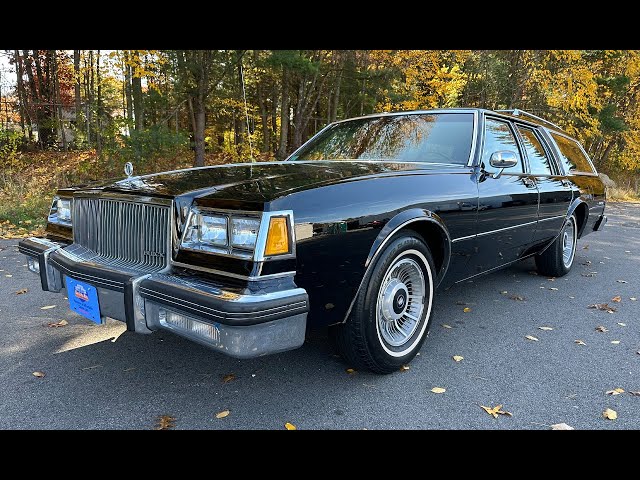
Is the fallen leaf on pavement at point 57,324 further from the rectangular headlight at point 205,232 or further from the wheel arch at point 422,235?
the wheel arch at point 422,235

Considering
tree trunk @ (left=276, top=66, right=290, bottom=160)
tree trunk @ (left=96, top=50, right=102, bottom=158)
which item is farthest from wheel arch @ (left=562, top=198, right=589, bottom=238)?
tree trunk @ (left=96, top=50, right=102, bottom=158)

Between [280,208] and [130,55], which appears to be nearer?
[280,208]

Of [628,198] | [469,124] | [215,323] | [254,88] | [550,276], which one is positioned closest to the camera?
[215,323]

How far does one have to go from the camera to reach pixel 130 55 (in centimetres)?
875

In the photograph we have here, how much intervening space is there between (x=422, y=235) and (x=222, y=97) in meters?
12.7

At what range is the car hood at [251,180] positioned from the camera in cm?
217

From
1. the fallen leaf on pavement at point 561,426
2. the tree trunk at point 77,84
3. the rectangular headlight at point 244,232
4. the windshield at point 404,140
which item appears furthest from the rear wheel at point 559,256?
the tree trunk at point 77,84

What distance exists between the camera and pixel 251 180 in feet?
7.97

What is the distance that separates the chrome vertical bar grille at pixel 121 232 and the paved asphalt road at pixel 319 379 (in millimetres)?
713

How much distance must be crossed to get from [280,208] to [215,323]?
0.58 meters

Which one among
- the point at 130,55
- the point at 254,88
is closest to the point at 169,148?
the point at 130,55

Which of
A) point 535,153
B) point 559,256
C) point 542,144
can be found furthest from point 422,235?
point 559,256

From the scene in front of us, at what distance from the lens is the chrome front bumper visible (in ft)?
6.28
